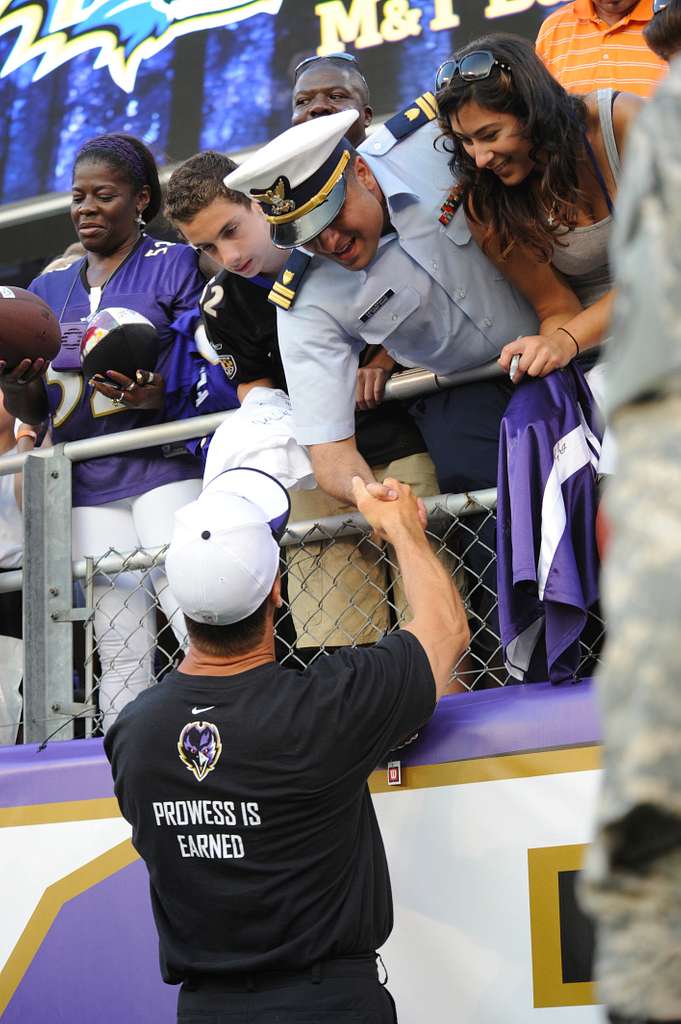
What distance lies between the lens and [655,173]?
84 cm

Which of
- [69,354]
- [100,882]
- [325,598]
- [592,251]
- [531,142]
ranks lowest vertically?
[100,882]

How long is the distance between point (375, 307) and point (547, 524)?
0.76 metres

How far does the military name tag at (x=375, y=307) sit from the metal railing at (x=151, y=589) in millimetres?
171

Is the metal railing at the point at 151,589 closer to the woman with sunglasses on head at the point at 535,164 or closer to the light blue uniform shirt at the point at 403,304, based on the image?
the light blue uniform shirt at the point at 403,304

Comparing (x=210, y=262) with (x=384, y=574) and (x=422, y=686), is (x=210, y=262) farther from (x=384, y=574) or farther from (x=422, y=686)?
(x=422, y=686)

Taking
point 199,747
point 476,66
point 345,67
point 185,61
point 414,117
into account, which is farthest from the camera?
point 185,61

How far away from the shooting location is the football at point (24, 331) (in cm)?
350

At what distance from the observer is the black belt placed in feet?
7.23

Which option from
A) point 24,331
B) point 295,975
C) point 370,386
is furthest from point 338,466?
point 295,975

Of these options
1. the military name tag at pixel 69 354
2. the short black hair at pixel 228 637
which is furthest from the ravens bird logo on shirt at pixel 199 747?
the military name tag at pixel 69 354

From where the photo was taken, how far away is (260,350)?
338 centimetres

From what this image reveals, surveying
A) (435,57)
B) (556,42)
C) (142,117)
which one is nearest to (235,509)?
(556,42)

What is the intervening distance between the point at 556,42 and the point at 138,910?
2656mm

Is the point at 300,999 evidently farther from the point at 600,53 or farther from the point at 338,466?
the point at 600,53
